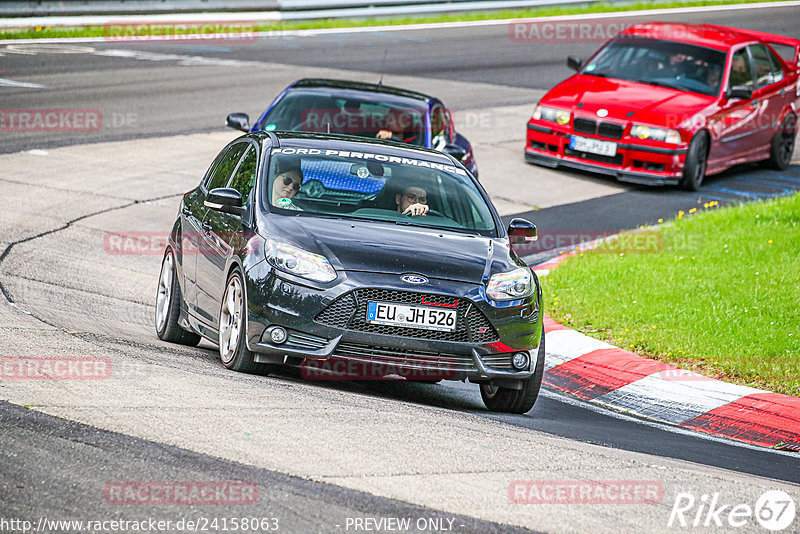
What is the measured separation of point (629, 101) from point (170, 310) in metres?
9.47

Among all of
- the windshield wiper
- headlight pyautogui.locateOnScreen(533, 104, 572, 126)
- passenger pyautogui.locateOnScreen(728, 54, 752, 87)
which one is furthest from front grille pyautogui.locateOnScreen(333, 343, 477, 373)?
passenger pyautogui.locateOnScreen(728, 54, 752, 87)

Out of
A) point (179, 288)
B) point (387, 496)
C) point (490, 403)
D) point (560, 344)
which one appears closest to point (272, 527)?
point (387, 496)

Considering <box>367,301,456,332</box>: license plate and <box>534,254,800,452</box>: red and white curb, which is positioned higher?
<box>367,301,456,332</box>: license plate

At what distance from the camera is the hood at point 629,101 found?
53.3 feet

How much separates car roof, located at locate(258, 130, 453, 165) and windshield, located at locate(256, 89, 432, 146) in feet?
13.2

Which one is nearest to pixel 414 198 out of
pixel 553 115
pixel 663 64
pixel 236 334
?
pixel 236 334

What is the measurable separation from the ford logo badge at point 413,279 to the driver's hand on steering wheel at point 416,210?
3.47 ft

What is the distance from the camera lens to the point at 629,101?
54.5 feet

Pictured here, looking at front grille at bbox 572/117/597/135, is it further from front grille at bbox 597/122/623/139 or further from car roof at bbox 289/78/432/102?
car roof at bbox 289/78/432/102

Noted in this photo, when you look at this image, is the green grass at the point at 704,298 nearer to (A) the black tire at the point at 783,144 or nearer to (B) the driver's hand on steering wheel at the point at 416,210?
(B) the driver's hand on steering wheel at the point at 416,210

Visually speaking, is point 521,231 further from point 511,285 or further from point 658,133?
point 658,133

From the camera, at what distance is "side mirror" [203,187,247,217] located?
7.89m

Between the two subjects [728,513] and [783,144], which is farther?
[783,144]

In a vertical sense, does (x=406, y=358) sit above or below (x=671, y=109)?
below
